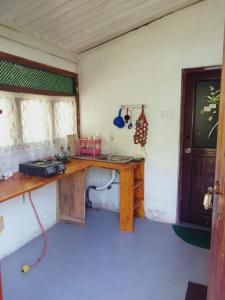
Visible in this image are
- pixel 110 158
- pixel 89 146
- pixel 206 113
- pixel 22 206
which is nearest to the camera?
pixel 22 206

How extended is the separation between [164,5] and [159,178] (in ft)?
6.49

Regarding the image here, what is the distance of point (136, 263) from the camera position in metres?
2.28

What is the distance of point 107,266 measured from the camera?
2238 millimetres

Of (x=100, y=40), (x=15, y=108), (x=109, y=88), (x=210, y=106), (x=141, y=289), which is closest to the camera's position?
(x=141, y=289)

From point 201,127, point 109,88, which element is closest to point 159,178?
point 201,127

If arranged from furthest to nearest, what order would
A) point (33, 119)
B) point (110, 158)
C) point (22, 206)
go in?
point (110, 158) < point (33, 119) < point (22, 206)

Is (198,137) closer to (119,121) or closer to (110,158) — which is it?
(119,121)

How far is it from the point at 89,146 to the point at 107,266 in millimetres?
1621

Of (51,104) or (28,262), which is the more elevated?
(51,104)

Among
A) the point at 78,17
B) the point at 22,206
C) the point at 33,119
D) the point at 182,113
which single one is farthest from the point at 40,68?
the point at 182,113

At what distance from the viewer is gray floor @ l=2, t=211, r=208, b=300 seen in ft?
6.30

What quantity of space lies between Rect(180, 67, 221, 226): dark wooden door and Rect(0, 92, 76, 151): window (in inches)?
60.7

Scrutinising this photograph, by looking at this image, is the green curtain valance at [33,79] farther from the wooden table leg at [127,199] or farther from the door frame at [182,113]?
the door frame at [182,113]

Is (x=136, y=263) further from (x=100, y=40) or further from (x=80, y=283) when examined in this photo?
(x=100, y=40)
